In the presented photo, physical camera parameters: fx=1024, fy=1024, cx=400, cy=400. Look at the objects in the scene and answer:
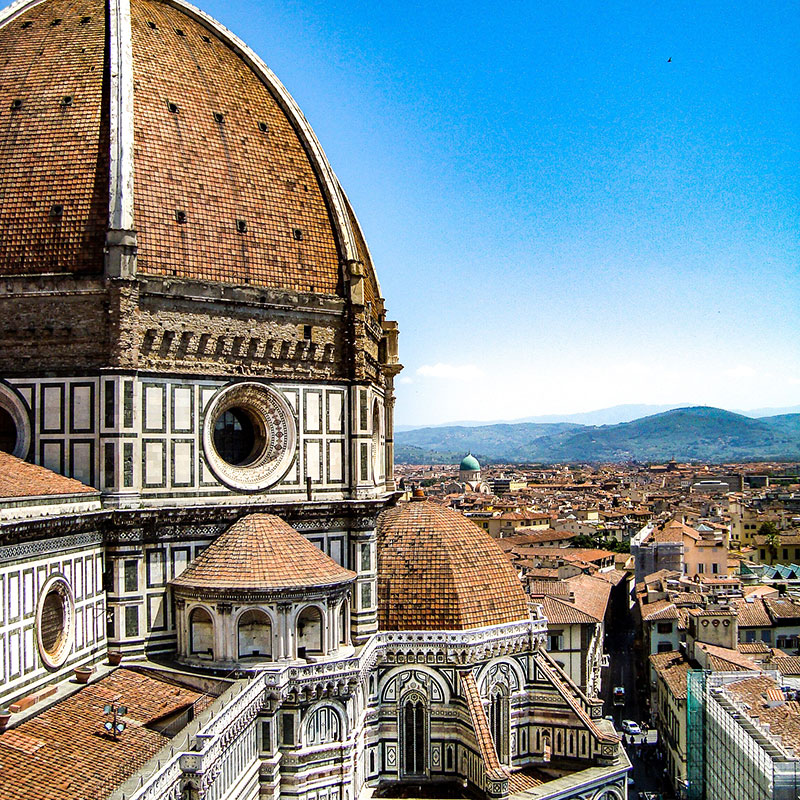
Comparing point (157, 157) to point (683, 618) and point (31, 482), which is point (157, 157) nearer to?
point (31, 482)

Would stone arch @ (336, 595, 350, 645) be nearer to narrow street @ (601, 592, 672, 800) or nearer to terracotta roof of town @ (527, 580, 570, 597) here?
narrow street @ (601, 592, 672, 800)

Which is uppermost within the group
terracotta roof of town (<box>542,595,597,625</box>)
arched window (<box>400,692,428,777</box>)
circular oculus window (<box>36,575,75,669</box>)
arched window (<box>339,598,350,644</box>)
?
circular oculus window (<box>36,575,75,669</box>)

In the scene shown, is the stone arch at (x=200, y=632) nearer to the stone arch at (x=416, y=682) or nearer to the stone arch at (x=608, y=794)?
the stone arch at (x=416, y=682)

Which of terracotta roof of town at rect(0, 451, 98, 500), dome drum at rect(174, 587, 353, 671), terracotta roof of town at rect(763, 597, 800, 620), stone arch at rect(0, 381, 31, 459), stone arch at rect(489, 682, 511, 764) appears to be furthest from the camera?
terracotta roof of town at rect(763, 597, 800, 620)

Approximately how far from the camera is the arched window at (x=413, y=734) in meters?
24.2

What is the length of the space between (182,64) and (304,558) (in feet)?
41.3

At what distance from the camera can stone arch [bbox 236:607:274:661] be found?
830 inches

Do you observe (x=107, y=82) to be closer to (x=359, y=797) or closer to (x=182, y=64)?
(x=182, y=64)

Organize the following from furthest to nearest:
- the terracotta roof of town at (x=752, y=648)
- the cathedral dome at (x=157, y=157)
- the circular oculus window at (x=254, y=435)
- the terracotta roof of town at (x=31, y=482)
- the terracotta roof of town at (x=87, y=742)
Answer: the terracotta roof of town at (x=752, y=648)
the circular oculus window at (x=254, y=435)
the cathedral dome at (x=157, y=157)
the terracotta roof of town at (x=31, y=482)
the terracotta roof of town at (x=87, y=742)

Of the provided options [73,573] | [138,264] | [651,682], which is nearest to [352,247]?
[138,264]

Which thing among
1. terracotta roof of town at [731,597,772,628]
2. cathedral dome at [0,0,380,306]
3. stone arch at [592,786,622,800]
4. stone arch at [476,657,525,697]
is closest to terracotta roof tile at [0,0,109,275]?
cathedral dome at [0,0,380,306]

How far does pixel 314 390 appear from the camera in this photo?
80.4 ft

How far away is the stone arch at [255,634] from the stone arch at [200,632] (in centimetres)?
70

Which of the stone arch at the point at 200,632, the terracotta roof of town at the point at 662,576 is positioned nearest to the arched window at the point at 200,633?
the stone arch at the point at 200,632
